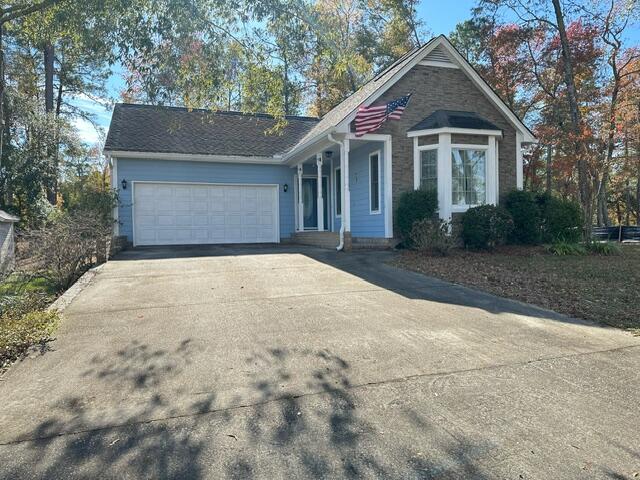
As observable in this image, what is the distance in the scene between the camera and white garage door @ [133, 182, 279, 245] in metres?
14.7

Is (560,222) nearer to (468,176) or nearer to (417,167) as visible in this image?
(468,176)

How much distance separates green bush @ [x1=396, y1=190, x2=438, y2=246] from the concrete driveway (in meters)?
5.62

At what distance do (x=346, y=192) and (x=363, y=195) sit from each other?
1904 mm

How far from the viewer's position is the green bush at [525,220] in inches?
459

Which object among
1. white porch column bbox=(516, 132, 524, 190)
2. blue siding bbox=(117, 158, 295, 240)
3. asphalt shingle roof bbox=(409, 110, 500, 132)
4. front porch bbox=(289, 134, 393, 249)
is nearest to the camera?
asphalt shingle roof bbox=(409, 110, 500, 132)

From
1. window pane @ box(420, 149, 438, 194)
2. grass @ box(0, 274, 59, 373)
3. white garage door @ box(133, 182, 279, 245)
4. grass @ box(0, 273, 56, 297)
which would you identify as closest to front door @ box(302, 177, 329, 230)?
white garage door @ box(133, 182, 279, 245)

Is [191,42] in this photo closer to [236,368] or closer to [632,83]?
[236,368]

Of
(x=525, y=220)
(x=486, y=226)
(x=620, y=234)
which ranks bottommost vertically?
(x=620, y=234)

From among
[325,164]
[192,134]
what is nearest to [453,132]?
[325,164]

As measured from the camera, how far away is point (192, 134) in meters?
16.2

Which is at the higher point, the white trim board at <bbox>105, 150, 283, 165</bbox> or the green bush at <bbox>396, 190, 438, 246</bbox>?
the white trim board at <bbox>105, 150, 283, 165</bbox>

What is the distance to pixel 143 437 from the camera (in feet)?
8.84

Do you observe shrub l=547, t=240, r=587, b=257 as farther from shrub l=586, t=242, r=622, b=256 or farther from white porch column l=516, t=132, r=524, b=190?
white porch column l=516, t=132, r=524, b=190

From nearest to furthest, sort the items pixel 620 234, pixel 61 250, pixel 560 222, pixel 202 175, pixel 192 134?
pixel 61 250 → pixel 560 222 → pixel 202 175 → pixel 192 134 → pixel 620 234
